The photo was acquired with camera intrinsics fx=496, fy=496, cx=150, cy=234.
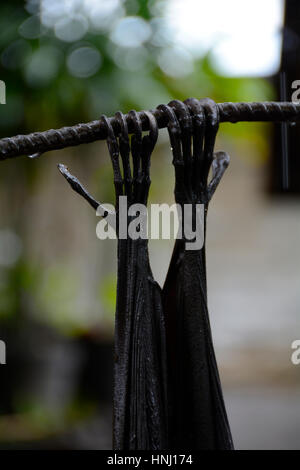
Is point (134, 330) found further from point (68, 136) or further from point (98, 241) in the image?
point (98, 241)

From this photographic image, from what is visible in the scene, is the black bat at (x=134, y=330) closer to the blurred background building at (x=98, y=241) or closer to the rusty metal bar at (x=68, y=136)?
the rusty metal bar at (x=68, y=136)

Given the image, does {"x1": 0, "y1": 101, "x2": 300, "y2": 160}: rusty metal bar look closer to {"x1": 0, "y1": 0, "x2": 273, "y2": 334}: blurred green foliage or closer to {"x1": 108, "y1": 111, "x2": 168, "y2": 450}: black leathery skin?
{"x1": 108, "y1": 111, "x2": 168, "y2": 450}: black leathery skin

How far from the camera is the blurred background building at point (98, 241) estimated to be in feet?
6.28

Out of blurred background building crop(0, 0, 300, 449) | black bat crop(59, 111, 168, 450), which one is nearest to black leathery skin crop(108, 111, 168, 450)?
black bat crop(59, 111, 168, 450)

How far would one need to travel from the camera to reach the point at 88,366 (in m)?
2.34

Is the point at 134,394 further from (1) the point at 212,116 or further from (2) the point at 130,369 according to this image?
(1) the point at 212,116

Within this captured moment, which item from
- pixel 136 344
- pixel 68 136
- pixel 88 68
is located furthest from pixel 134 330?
pixel 88 68

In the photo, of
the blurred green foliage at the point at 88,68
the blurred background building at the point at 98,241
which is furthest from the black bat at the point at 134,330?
the blurred green foliage at the point at 88,68

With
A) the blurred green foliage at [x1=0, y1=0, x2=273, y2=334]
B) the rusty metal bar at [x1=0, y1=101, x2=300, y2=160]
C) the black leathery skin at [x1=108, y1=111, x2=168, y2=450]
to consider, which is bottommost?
the black leathery skin at [x1=108, y1=111, x2=168, y2=450]

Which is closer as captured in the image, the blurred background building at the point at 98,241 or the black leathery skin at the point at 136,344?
the black leathery skin at the point at 136,344

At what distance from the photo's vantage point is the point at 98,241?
2.56 meters

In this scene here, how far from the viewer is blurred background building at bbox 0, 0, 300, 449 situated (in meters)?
1.91
